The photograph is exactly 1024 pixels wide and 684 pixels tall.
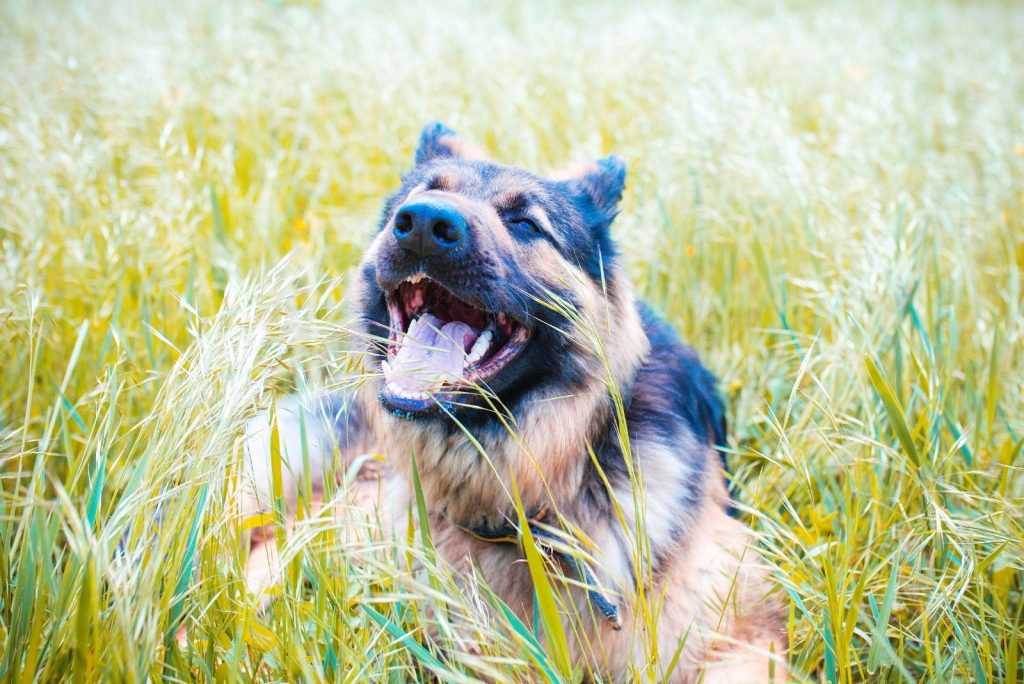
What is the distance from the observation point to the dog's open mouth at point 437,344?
2.08 m

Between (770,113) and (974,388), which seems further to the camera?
(770,113)

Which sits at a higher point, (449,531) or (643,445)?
(643,445)

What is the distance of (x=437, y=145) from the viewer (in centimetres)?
309

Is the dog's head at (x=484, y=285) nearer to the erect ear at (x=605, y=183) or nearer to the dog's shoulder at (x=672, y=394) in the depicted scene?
the erect ear at (x=605, y=183)

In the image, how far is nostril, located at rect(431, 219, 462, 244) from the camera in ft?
6.88

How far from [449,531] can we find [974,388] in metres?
2.28

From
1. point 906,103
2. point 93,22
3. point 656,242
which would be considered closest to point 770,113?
point 656,242

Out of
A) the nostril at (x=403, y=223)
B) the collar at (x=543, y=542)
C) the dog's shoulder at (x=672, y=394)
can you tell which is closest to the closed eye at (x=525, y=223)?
the nostril at (x=403, y=223)

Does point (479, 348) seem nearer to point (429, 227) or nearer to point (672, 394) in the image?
point (429, 227)

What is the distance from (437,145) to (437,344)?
3.96 feet

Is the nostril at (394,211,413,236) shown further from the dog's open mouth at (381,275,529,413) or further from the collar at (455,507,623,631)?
the collar at (455,507,623,631)

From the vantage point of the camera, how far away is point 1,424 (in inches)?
106

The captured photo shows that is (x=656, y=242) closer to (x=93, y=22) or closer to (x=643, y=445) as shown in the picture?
(x=643, y=445)

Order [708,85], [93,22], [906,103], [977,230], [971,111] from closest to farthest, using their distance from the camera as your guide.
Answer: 1. [977,230]
2. [708,85]
3. [906,103]
4. [971,111]
5. [93,22]
